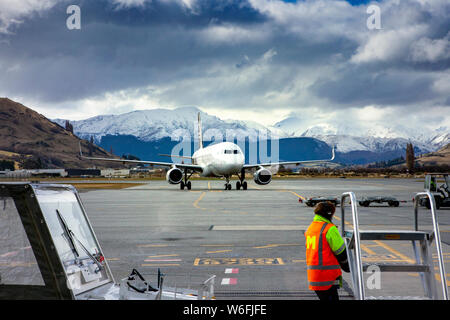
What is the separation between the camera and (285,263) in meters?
12.5

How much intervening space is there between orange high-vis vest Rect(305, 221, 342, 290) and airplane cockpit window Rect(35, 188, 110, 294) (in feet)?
9.35

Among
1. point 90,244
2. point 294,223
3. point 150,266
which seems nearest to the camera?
point 90,244

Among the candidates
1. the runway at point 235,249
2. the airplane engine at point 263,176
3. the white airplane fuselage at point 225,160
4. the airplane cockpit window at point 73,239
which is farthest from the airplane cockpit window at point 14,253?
the airplane engine at point 263,176

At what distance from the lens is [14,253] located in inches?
164

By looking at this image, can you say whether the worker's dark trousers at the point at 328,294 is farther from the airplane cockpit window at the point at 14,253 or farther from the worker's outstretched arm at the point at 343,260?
the airplane cockpit window at the point at 14,253

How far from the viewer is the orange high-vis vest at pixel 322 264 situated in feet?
21.1

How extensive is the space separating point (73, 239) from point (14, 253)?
2.18 ft

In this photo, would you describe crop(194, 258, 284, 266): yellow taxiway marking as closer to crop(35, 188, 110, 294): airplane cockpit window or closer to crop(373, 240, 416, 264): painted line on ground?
crop(373, 240, 416, 264): painted line on ground

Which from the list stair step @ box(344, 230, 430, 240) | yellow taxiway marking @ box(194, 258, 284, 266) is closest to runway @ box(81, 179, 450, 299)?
yellow taxiway marking @ box(194, 258, 284, 266)

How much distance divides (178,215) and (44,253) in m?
22.2

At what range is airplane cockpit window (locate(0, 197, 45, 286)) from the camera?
407cm

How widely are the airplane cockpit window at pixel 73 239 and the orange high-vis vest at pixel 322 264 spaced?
2.85 metres
